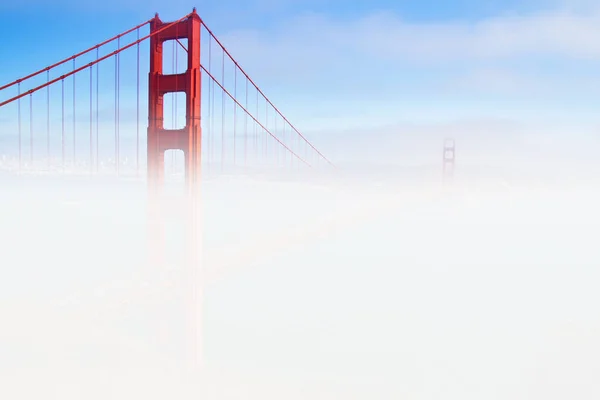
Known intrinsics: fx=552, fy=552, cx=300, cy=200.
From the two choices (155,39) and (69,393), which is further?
(155,39)

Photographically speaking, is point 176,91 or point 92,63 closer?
point 176,91

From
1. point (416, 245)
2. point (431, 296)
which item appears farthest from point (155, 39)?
point (416, 245)

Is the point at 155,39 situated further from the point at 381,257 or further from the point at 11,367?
the point at 381,257

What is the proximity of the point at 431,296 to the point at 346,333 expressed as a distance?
13125 millimetres

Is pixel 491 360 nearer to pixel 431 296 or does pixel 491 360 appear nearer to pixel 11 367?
pixel 431 296

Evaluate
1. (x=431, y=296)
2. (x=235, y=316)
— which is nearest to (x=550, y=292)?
(x=431, y=296)

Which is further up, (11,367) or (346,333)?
(11,367)

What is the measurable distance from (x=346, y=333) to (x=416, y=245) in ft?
85.4

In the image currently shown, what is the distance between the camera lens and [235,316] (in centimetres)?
2569

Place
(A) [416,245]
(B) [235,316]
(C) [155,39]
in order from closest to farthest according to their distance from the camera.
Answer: (C) [155,39] → (B) [235,316] → (A) [416,245]

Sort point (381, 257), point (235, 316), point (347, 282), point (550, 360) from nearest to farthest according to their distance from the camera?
point (550, 360) → point (235, 316) → point (347, 282) → point (381, 257)

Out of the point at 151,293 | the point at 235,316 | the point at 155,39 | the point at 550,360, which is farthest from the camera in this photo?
the point at 235,316

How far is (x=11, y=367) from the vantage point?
6.76 metres

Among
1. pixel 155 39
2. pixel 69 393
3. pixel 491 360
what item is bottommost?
pixel 491 360
